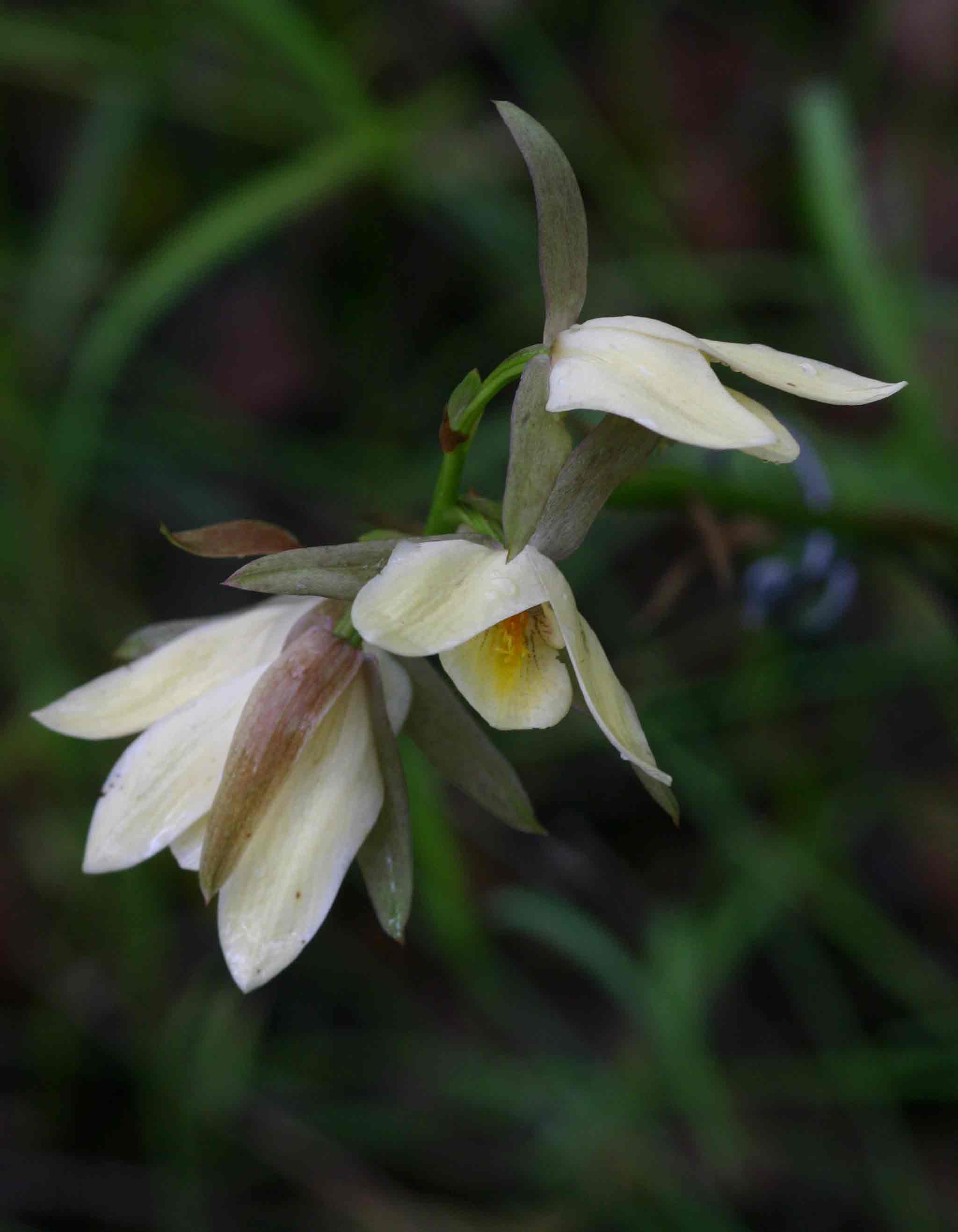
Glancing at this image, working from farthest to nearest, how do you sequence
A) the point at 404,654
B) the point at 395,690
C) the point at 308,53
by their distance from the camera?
1. the point at 308,53
2. the point at 395,690
3. the point at 404,654

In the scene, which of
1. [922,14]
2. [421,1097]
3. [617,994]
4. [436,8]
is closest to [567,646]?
[617,994]

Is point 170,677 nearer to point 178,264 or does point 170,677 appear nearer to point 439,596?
point 439,596

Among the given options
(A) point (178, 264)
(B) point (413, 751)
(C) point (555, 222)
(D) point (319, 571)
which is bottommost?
(B) point (413, 751)

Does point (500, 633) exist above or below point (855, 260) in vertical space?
below

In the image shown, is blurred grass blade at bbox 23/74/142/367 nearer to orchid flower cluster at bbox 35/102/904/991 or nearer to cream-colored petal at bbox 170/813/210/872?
orchid flower cluster at bbox 35/102/904/991

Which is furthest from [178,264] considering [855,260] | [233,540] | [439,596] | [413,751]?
[439,596]

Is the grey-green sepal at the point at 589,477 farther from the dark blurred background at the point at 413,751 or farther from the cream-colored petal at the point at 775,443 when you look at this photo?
the dark blurred background at the point at 413,751

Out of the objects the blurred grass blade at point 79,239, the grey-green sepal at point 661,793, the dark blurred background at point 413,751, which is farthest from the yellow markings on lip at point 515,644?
the blurred grass blade at point 79,239
